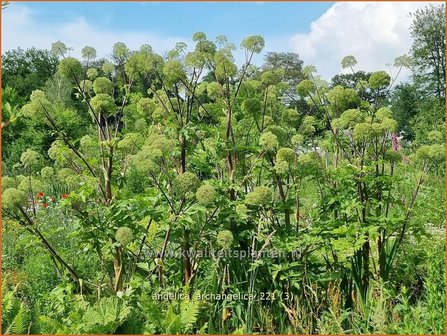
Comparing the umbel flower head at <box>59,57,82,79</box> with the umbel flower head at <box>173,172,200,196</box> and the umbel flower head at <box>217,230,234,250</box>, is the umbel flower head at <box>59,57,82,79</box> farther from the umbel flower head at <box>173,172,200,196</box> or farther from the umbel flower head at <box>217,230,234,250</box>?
the umbel flower head at <box>217,230,234,250</box>

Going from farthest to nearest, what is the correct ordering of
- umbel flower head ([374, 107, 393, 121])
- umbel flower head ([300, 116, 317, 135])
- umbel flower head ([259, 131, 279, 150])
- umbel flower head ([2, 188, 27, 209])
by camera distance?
umbel flower head ([300, 116, 317, 135])
umbel flower head ([374, 107, 393, 121])
umbel flower head ([259, 131, 279, 150])
umbel flower head ([2, 188, 27, 209])

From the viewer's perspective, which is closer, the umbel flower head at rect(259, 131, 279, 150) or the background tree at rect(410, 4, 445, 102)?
the umbel flower head at rect(259, 131, 279, 150)

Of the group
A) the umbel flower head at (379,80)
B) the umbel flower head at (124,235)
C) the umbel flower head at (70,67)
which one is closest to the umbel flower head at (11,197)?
the umbel flower head at (124,235)

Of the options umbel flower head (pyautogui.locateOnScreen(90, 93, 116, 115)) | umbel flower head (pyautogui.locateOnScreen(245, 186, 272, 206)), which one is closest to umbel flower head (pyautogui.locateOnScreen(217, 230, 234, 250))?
umbel flower head (pyautogui.locateOnScreen(245, 186, 272, 206))

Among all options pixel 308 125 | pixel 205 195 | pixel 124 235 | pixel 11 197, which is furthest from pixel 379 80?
pixel 11 197

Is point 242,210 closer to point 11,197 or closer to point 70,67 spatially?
point 11,197

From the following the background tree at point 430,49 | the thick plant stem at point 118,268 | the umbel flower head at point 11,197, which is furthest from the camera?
the background tree at point 430,49

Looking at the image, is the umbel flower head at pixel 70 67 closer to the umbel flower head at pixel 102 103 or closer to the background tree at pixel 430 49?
the umbel flower head at pixel 102 103

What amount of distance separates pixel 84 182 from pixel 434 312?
2.98 meters

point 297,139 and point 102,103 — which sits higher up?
point 102,103

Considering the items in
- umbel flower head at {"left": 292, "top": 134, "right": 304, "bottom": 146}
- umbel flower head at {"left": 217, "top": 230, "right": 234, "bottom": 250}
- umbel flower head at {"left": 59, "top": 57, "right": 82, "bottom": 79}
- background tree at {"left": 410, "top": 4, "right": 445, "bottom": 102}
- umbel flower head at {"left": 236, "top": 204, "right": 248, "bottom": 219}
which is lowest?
umbel flower head at {"left": 217, "top": 230, "right": 234, "bottom": 250}

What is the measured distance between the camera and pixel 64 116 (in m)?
16.3

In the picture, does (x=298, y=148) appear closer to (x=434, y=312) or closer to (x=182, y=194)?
(x=182, y=194)

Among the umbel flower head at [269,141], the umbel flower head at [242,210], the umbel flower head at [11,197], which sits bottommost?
the umbel flower head at [242,210]
